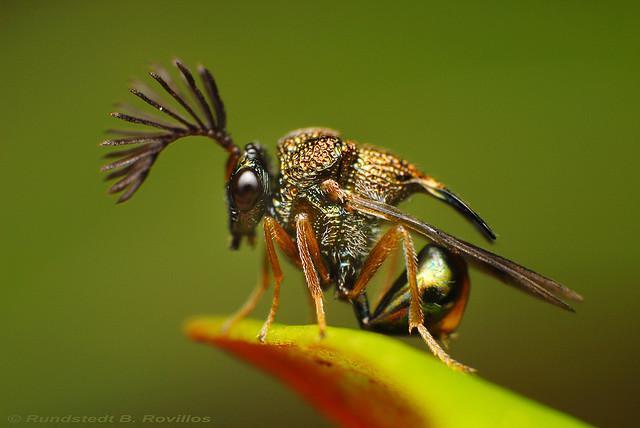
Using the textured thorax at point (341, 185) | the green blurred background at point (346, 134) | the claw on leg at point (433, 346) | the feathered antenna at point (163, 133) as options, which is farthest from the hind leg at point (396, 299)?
the green blurred background at point (346, 134)

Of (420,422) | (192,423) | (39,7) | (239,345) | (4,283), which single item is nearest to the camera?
(420,422)

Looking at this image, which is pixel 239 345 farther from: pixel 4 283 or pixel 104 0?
pixel 104 0

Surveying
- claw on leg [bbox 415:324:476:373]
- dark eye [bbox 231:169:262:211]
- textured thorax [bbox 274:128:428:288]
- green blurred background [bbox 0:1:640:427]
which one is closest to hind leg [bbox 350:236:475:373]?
claw on leg [bbox 415:324:476:373]

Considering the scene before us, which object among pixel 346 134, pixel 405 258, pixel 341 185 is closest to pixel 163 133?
pixel 341 185

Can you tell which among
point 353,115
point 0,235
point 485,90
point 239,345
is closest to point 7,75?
point 0,235

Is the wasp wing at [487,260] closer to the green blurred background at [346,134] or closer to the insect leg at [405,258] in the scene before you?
the insect leg at [405,258]

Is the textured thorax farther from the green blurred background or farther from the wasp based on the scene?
the green blurred background

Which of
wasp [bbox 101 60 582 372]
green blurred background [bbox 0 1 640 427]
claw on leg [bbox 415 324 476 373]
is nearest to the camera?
claw on leg [bbox 415 324 476 373]

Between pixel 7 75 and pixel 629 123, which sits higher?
pixel 629 123
